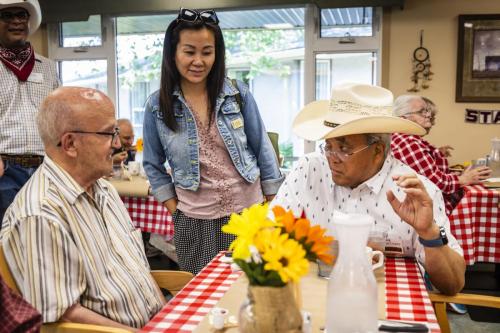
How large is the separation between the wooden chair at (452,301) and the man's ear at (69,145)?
1148 mm

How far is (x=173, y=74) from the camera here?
220cm

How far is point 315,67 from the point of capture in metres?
5.26

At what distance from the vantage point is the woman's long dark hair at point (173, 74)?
85.4 inches

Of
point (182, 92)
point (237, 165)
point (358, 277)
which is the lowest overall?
point (358, 277)

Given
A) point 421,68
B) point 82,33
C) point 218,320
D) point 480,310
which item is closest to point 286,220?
point 218,320

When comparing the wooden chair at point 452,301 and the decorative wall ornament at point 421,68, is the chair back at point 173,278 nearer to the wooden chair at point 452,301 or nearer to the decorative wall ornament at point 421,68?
the wooden chair at point 452,301

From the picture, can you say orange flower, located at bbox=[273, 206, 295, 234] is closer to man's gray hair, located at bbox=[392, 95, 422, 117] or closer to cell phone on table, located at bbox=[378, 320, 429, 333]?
cell phone on table, located at bbox=[378, 320, 429, 333]

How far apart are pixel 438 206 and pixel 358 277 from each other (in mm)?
786

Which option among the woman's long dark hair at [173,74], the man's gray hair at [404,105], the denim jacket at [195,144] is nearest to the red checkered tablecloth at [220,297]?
the denim jacket at [195,144]

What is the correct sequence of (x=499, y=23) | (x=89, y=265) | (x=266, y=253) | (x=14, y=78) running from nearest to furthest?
1. (x=266, y=253)
2. (x=89, y=265)
3. (x=14, y=78)
4. (x=499, y=23)

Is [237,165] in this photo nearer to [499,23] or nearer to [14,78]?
[14,78]

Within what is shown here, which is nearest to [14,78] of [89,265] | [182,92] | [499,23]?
[182,92]

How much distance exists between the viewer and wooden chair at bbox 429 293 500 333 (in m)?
1.55

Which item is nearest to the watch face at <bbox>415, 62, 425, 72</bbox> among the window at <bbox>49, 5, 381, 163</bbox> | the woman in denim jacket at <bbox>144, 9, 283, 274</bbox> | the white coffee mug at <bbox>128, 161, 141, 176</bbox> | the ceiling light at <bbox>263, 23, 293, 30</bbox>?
the window at <bbox>49, 5, 381, 163</bbox>
